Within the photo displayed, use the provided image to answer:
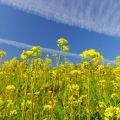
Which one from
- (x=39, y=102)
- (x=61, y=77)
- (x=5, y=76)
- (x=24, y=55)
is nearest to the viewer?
(x=24, y=55)

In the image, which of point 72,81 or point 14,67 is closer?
point 72,81

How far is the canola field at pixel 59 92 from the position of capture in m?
3.53

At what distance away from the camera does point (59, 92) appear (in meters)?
6.50

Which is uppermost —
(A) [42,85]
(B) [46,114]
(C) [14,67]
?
(C) [14,67]

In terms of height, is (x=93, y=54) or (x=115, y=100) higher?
(x=93, y=54)

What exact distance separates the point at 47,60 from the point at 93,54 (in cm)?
510

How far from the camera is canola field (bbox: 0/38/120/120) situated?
3.53m

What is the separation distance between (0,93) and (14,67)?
2.24 m

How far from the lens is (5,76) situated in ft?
26.9

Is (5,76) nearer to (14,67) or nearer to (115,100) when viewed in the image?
(14,67)

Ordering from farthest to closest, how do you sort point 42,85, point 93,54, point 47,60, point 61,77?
1. point 47,60
2. point 61,77
3. point 42,85
4. point 93,54

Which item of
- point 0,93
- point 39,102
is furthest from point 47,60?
point 39,102

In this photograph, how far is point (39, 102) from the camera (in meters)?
5.91

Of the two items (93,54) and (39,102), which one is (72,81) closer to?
(39,102)
